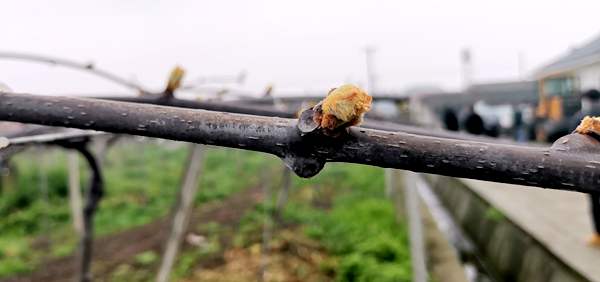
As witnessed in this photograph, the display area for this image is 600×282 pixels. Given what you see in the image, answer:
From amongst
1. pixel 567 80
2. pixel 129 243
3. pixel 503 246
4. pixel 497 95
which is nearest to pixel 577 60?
pixel 567 80

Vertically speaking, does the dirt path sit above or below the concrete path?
below

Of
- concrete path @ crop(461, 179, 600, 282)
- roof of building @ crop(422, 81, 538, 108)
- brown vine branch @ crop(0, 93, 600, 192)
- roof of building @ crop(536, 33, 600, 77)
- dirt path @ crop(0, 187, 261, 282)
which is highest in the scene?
roof of building @ crop(536, 33, 600, 77)

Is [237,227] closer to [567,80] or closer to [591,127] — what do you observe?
[591,127]

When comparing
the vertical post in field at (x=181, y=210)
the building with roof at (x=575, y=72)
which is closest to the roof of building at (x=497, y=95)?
the building with roof at (x=575, y=72)

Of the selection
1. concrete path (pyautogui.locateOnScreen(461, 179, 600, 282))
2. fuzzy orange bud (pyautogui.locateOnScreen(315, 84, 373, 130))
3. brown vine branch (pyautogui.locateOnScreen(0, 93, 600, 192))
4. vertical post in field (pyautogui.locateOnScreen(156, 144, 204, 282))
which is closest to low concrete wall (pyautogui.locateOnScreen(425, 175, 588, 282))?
concrete path (pyautogui.locateOnScreen(461, 179, 600, 282))

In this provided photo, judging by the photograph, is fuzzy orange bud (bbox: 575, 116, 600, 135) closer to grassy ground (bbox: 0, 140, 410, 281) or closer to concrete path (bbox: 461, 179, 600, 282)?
concrete path (bbox: 461, 179, 600, 282)

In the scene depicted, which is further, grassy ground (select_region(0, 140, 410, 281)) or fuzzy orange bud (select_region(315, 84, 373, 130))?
grassy ground (select_region(0, 140, 410, 281))
